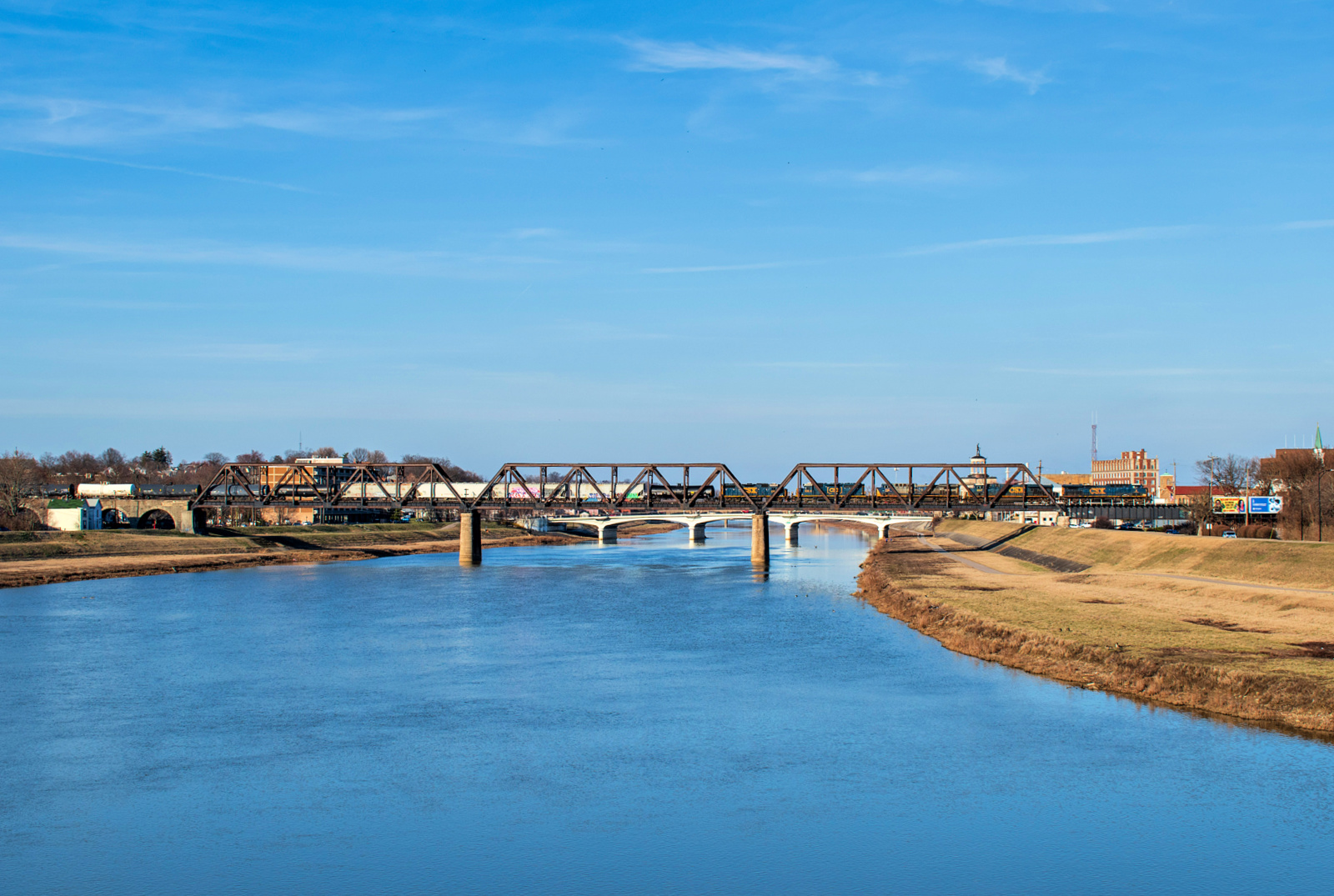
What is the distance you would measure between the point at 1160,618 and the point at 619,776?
109 ft

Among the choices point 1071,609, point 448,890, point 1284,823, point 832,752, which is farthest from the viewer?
point 1071,609

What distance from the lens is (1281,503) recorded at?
384ft

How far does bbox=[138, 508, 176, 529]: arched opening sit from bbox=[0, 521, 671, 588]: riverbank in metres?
13.9

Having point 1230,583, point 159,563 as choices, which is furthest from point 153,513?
point 1230,583

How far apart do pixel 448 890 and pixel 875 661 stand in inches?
1189

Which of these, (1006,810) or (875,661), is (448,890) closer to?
(1006,810)

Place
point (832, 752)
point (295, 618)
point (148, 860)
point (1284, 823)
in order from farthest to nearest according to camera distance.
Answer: point (295, 618), point (832, 752), point (1284, 823), point (148, 860)

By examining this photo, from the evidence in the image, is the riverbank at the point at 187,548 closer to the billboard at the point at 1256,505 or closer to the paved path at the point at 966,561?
the paved path at the point at 966,561

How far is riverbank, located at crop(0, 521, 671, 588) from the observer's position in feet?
321

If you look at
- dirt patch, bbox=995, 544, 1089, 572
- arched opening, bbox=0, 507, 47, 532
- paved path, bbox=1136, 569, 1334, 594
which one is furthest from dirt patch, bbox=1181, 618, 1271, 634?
arched opening, bbox=0, 507, 47, 532

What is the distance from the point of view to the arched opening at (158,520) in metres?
152

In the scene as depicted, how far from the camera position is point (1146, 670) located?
3869cm

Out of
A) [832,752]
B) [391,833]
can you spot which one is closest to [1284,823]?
[832,752]

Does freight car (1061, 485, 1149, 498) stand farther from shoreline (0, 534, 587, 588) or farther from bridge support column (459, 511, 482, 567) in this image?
shoreline (0, 534, 587, 588)
